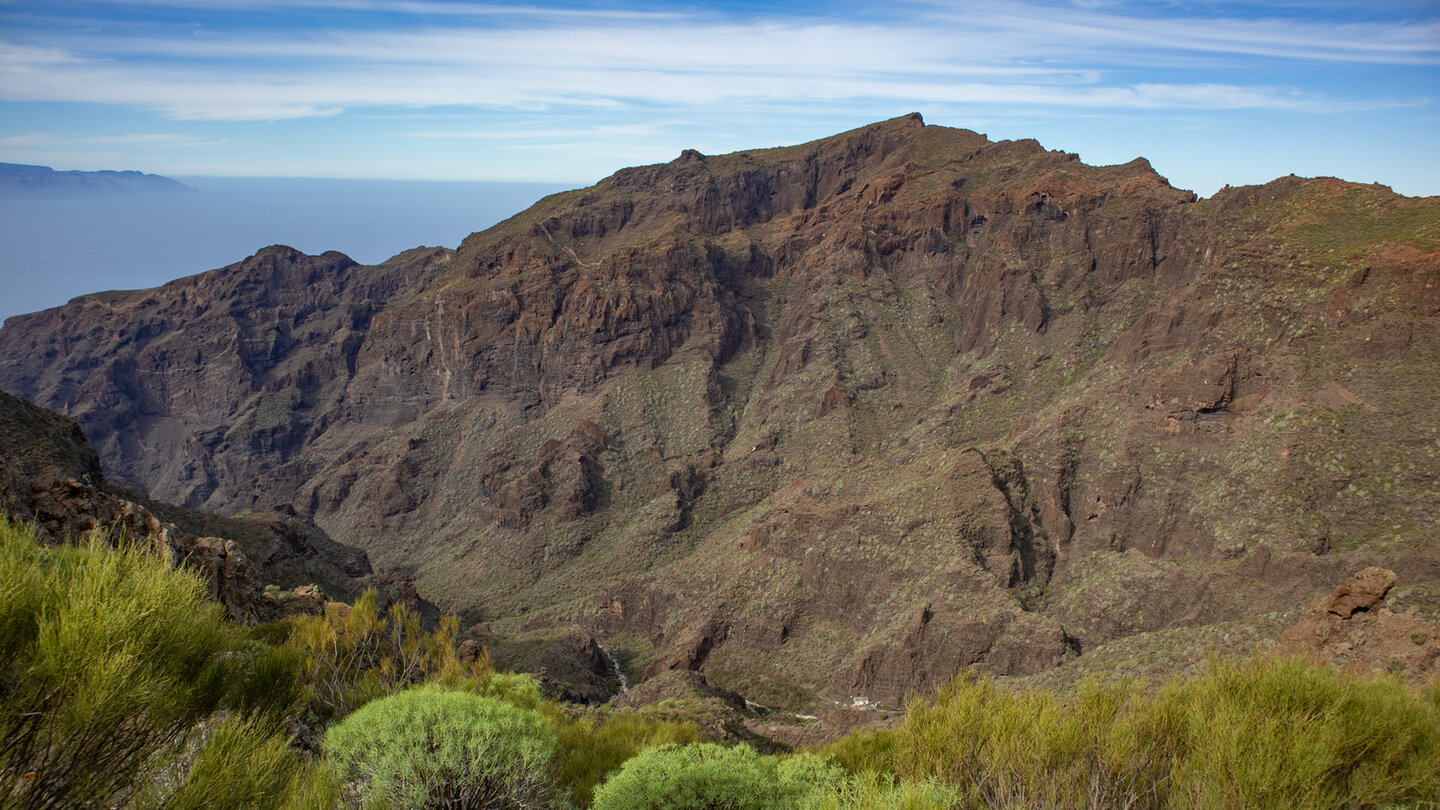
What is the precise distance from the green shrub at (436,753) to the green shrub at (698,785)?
2034 millimetres

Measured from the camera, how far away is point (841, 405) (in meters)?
77.2

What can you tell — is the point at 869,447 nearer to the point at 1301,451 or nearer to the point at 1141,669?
the point at 1301,451

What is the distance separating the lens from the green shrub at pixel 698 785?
15.8 meters

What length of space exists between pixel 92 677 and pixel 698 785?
38.5 feet

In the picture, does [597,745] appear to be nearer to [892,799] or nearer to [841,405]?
[892,799]

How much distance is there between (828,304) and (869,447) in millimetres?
24167

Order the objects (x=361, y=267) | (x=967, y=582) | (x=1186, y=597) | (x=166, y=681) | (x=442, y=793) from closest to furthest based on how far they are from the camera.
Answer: (x=166, y=681)
(x=442, y=793)
(x=1186, y=597)
(x=967, y=582)
(x=361, y=267)

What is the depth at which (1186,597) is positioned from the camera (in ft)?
135

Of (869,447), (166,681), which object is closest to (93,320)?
(869,447)

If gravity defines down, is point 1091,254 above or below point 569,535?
above

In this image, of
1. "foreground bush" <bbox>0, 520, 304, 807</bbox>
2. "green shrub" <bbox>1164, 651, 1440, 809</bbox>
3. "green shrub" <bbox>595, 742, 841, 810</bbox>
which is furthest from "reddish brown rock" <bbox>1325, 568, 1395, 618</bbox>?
"foreground bush" <bbox>0, 520, 304, 807</bbox>

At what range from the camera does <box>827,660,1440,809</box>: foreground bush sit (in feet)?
43.7

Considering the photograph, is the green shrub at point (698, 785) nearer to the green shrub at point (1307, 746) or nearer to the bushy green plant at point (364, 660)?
the green shrub at point (1307, 746)

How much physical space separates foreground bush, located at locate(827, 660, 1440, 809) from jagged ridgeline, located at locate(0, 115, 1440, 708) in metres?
20.3
